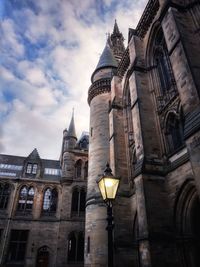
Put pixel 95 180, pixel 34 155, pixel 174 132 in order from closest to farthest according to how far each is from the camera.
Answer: pixel 174 132 → pixel 95 180 → pixel 34 155

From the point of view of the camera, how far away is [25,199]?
2398 cm

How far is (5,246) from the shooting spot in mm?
21125

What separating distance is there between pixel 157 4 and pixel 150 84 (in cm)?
444

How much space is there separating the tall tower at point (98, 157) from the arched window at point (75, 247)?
8577 millimetres

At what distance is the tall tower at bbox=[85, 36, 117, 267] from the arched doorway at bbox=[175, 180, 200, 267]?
6281 mm

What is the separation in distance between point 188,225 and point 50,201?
762 inches

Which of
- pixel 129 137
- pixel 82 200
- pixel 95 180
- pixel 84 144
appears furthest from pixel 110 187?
pixel 84 144

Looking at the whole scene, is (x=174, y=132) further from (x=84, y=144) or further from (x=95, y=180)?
(x=84, y=144)

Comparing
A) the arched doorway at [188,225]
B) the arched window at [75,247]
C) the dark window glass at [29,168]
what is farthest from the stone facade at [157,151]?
the dark window glass at [29,168]

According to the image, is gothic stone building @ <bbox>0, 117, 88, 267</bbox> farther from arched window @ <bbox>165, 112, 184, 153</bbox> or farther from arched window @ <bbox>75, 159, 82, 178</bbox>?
arched window @ <bbox>165, 112, 184, 153</bbox>

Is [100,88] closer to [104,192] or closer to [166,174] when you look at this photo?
[166,174]

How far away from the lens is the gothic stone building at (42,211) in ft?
70.1

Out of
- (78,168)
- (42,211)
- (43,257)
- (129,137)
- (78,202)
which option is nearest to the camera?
(129,137)

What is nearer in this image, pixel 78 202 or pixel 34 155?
pixel 78 202
